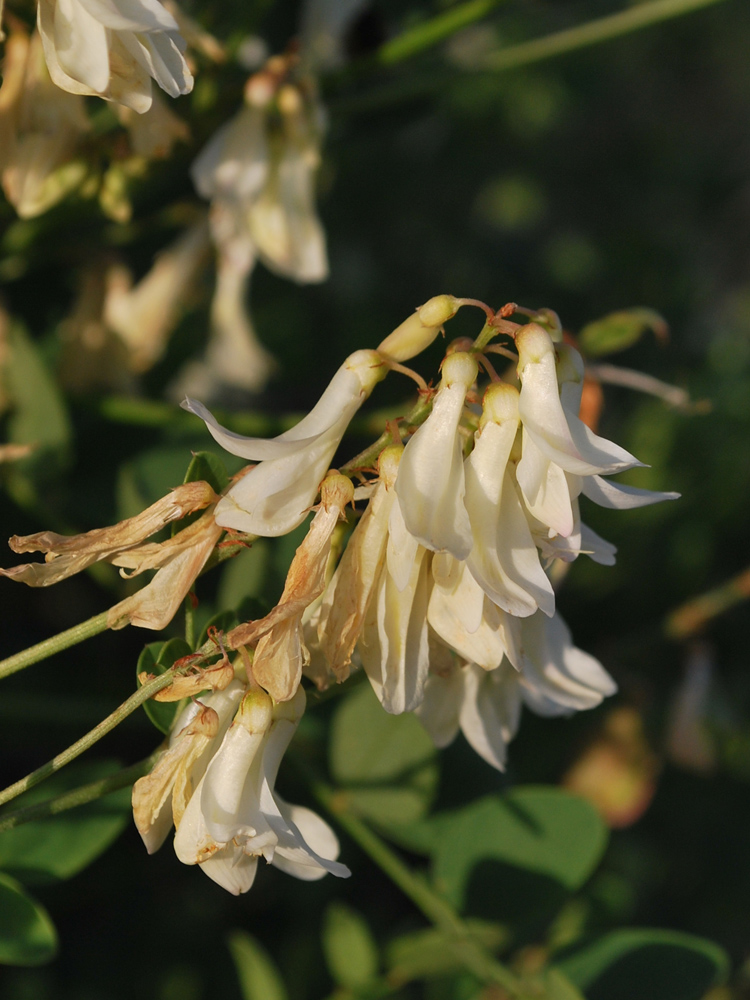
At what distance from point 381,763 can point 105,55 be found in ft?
1.91

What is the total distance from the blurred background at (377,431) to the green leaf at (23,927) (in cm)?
24

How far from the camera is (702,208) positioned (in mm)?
2369

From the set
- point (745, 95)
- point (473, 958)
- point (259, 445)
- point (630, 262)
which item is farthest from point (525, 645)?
point (745, 95)

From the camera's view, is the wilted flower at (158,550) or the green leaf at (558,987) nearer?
the wilted flower at (158,550)

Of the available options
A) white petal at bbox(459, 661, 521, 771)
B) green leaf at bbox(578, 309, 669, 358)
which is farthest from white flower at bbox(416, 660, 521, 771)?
green leaf at bbox(578, 309, 669, 358)

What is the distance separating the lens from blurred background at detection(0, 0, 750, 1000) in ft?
3.08

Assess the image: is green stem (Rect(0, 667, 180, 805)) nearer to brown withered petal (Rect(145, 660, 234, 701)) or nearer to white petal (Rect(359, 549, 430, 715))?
brown withered petal (Rect(145, 660, 234, 701))

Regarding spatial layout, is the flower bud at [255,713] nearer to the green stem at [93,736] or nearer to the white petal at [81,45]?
the green stem at [93,736]

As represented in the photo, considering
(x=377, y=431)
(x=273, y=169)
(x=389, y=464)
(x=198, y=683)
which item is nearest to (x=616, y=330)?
(x=377, y=431)

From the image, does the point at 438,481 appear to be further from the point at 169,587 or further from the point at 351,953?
the point at 351,953

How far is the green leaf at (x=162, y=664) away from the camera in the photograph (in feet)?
1.86

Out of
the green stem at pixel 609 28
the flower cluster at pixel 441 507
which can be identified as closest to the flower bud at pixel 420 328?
the flower cluster at pixel 441 507

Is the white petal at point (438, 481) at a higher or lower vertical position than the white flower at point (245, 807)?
higher

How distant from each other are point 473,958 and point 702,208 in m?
2.01
